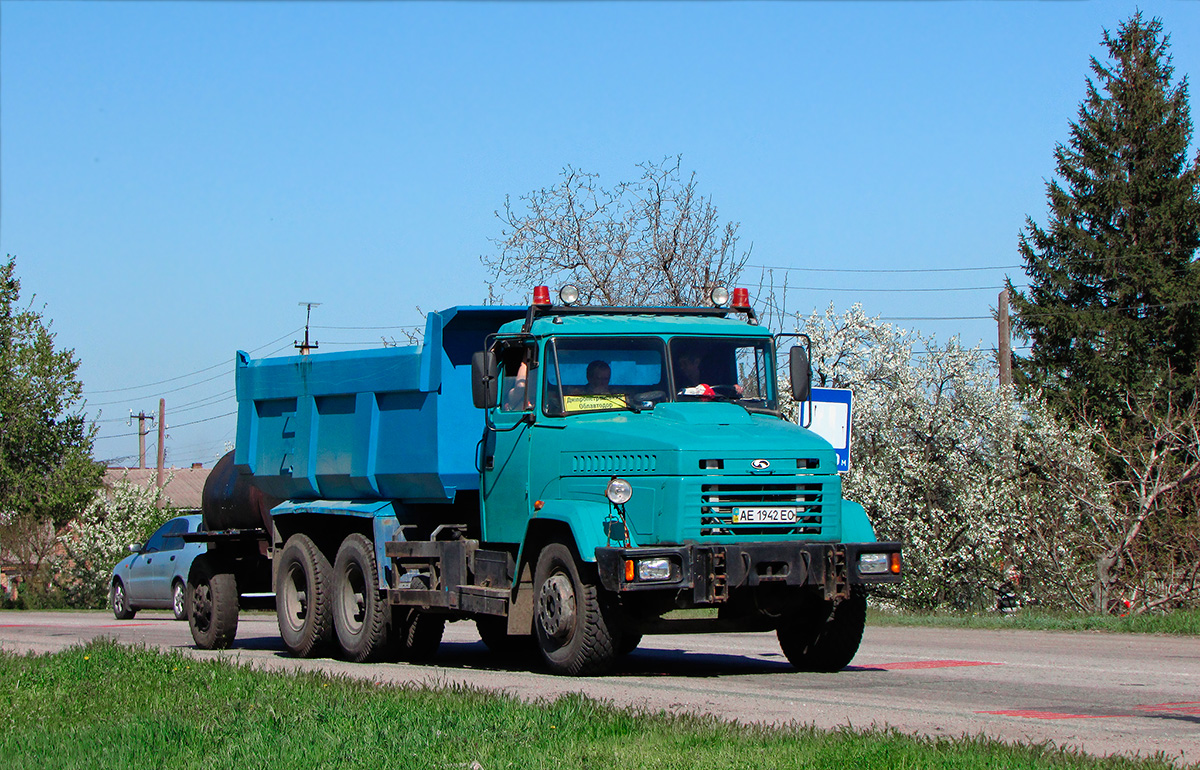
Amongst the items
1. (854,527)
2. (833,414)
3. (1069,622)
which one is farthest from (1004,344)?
(854,527)

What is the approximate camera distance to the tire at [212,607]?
1631cm

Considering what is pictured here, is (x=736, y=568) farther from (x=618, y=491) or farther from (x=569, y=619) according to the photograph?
(x=569, y=619)

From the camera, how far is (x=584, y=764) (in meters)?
7.16

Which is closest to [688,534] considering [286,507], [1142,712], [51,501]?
[1142,712]

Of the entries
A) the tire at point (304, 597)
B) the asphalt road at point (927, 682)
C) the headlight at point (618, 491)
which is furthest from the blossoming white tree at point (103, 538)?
the headlight at point (618, 491)

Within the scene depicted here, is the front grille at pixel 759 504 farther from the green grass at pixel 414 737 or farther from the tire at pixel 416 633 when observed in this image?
the tire at pixel 416 633

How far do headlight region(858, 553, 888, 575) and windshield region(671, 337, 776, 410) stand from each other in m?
1.65

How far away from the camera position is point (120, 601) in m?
27.4

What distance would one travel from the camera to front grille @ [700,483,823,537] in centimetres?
1110

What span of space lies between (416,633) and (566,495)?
3327mm

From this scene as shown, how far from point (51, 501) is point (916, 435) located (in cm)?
3491

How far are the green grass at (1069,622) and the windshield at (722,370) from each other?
721 cm

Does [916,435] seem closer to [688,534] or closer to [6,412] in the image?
[688,534]

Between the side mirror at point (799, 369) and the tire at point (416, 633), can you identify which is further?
the tire at point (416, 633)
